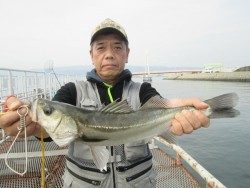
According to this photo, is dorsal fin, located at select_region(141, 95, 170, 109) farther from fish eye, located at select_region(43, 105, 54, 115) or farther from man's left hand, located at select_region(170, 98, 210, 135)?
fish eye, located at select_region(43, 105, 54, 115)

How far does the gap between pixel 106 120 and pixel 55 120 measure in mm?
536

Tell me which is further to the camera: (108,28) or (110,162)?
(108,28)

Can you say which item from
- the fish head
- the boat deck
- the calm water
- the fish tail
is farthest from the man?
the calm water

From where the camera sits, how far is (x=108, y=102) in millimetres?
4191

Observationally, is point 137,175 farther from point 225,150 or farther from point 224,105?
point 225,150

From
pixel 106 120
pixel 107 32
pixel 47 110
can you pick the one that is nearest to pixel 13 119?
pixel 47 110

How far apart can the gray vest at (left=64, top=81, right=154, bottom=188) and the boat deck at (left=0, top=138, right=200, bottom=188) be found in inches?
159

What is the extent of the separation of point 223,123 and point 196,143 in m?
6.09

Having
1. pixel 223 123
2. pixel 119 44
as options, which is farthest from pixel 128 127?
pixel 223 123

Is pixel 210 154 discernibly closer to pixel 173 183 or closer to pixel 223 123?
pixel 223 123

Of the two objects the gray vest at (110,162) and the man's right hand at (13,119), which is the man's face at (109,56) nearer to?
the gray vest at (110,162)

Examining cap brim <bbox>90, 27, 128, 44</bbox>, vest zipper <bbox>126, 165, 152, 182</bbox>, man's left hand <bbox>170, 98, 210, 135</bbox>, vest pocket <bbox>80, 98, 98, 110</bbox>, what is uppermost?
cap brim <bbox>90, 27, 128, 44</bbox>

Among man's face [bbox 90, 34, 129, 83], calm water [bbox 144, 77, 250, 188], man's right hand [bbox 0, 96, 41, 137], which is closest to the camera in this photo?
man's right hand [bbox 0, 96, 41, 137]

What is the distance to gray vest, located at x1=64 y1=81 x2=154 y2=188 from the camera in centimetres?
377
